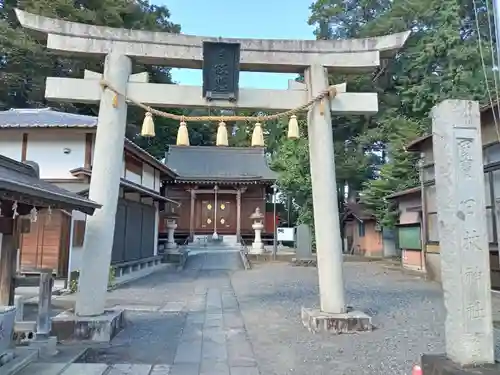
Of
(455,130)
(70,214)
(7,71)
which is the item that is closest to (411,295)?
(455,130)

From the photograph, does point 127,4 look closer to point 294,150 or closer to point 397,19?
point 294,150

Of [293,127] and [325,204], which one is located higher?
[293,127]

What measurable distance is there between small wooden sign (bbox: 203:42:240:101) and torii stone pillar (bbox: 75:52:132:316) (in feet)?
4.49

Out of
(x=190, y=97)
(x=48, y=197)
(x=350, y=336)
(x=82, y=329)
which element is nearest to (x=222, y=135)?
(x=190, y=97)

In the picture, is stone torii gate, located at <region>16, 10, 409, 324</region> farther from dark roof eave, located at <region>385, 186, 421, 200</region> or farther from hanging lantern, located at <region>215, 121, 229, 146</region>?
dark roof eave, located at <region>385, 186, 421, 200</region>

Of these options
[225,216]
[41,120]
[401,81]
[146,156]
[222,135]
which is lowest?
[225,216]

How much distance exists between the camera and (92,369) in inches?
184

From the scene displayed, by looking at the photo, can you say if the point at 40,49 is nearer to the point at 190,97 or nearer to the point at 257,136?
the point at 190,97

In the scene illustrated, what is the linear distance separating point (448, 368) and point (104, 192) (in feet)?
17.5

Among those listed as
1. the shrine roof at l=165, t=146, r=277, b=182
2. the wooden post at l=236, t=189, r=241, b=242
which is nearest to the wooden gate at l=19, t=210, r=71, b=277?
the wooden post at l=236, t=189, r=241, b=242

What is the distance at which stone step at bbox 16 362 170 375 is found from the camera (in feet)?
15.0

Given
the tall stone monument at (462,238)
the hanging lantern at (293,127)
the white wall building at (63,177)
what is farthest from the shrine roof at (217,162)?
the tall stone monument at (462,238)

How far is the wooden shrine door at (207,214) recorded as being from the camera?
29891 millimetres

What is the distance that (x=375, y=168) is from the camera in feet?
96.7
